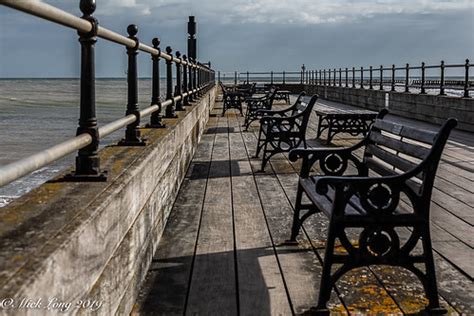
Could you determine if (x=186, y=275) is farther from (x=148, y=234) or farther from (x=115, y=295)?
(x=115, y=295)

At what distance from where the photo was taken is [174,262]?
130 inches

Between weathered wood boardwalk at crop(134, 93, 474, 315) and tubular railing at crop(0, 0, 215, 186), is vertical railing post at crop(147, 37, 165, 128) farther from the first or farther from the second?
tubular railing at crop(0, 0, 215, 186)

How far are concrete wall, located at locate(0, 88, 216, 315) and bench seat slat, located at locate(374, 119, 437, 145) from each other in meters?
1.35

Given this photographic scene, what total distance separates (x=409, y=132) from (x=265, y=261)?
1.04m

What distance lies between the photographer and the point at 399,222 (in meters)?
2.65

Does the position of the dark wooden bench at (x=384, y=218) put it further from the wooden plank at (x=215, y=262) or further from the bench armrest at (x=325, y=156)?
the bench armrest at (x=325, y=156)

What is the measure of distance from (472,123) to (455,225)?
23.7 feet

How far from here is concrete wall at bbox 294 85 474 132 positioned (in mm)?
11016

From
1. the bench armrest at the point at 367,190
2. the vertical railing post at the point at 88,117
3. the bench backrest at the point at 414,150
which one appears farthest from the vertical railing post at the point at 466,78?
the vertical railing post at the point at 88,117

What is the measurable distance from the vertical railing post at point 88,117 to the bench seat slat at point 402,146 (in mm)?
1423

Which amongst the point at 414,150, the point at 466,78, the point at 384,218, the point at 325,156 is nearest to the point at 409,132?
the point at 414,150

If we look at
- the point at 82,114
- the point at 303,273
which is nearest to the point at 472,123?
the point at 303,273

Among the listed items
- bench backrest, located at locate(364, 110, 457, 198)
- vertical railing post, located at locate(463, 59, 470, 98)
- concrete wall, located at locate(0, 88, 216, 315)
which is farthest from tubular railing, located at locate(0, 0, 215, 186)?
vertical railing post, located at locate(463, 59, 470, 98)

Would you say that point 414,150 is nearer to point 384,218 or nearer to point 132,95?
point 384,218
